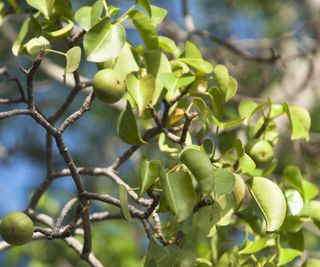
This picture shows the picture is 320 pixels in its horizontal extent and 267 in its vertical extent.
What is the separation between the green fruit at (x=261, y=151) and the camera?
3.81ft

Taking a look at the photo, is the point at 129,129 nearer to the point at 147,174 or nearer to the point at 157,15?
the point at 147,174

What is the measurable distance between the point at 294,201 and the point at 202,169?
336mm

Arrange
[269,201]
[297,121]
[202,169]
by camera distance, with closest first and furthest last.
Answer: [202,169] < [269,201] < [297,121]

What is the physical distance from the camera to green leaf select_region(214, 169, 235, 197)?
2.81 feet

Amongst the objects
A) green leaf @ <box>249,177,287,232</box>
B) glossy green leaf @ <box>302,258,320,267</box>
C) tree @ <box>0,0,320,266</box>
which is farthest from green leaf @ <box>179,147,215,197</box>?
glossy green leaf @ <box>302,258,320,267</box>

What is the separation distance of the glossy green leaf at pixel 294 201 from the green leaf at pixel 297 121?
0.10m

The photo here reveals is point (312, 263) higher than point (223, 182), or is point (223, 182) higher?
point (223, 182)

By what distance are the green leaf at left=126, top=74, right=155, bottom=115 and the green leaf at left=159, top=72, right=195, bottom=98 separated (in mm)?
19

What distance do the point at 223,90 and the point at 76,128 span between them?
2.96 meters

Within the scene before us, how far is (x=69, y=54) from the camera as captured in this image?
0.92m

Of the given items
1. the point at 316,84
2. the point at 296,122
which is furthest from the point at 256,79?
the point at 296,122

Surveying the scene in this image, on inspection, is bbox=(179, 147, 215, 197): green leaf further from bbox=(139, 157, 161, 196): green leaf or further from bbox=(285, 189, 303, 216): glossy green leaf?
bbox=(285, 189, 303, 216): glossy green leaf

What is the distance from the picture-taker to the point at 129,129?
103 centimetres

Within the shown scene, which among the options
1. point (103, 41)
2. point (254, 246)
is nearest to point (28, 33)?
point (103, 41)
